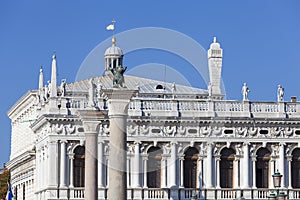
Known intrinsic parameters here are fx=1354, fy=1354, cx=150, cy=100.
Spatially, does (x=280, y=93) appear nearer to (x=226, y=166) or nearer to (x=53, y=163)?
(x=226, y=166)

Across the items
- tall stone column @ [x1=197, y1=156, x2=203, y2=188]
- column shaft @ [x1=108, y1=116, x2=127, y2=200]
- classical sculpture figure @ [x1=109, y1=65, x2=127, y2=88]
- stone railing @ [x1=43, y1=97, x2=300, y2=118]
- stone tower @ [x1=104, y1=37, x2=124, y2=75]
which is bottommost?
column shaft @ [x1=108, y1=116, x2=127, y2=200]

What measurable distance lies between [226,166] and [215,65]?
1317 centimetres

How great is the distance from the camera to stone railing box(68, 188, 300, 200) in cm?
7950

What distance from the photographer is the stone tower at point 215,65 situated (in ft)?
301

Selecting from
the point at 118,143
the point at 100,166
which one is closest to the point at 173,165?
the point at 100,166

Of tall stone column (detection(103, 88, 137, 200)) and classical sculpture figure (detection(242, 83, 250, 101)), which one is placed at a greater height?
classical sculpture figure (detection(242, 83, 250, 101))

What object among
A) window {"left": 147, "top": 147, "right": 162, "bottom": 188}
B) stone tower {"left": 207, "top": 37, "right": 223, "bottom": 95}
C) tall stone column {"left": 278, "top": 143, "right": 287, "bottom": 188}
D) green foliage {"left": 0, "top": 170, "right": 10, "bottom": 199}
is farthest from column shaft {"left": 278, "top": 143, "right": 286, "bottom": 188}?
green foliage {"left": 0, "top": 170, "right": 10, "bottom": 199}

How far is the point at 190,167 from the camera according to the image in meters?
81.7

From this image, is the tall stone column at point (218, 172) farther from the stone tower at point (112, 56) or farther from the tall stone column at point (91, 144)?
the tall stone column at point (91, 144)

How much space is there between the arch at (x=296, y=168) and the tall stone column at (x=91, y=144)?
19769mm

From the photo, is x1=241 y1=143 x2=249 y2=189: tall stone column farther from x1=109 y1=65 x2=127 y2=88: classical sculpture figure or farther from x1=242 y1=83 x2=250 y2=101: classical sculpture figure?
x1=109 y1=65 x2=127 y2=88: classical sculpture figure

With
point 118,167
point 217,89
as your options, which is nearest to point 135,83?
point 217,89

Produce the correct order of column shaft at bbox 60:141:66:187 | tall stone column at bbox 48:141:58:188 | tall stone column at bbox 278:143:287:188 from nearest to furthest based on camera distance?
tall stone column at bbox 48:141:58:188 → column shaft at bbox 60:141:66:187 → tall stone column at bbox 278:143:287:188

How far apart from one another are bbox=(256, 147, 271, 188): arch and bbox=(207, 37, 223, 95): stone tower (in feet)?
33.2
